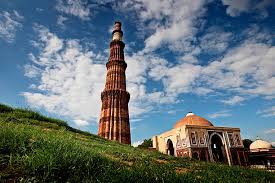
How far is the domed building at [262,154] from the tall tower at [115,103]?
20101 mm

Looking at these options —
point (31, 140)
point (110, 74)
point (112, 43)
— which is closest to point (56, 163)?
point (31, 140)

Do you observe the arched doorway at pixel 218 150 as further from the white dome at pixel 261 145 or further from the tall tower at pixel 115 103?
the tall tower at pixel 115 103

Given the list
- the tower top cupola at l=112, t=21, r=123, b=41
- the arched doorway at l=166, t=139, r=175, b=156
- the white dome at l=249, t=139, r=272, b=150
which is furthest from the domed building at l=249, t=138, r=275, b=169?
the tower top cupola at l=112, t=21, r=123, b=41

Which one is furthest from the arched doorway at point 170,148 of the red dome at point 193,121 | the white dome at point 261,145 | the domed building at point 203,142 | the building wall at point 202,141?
the white dome at point 261,145

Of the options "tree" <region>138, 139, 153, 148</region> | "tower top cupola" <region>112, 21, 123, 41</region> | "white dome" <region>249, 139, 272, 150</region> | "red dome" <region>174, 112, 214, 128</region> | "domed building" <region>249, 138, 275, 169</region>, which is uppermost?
"tower top cupola" <region>112, 21, 123, 41</region>

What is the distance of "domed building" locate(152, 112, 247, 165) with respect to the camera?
2775 centimetres

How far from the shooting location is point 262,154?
32.3 m

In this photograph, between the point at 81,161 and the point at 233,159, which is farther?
the point at 233,159

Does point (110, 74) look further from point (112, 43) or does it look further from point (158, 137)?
point (158, 137)

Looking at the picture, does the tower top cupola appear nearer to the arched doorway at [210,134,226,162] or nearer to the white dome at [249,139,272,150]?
the arched doorway at [210,134,226,162]

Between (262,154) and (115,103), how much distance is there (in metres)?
23.7

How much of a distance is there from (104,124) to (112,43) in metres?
12.4

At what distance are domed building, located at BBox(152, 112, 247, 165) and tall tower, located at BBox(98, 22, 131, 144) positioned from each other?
23.4 feet

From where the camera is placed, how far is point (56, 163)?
3.14 m
